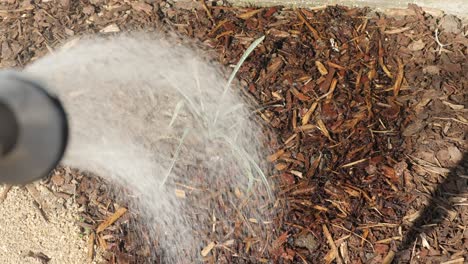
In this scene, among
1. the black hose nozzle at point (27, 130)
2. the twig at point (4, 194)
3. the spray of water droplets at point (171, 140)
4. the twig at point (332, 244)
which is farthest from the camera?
the twig at point (4, 194)

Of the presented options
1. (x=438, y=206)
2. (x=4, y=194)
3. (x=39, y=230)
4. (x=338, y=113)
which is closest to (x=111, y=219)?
(x=39, y=230)

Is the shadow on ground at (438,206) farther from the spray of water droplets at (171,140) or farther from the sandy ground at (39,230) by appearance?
the sandy ground at (39,230)

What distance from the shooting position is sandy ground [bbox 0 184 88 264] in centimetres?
271

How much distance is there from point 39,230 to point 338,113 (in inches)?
59.7

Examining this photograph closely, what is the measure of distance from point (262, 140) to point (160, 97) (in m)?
0.55

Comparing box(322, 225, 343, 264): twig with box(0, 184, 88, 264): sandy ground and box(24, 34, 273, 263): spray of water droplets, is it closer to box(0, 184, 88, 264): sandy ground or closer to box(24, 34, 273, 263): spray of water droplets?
box(24, 34, 273, 263): spray of water droplets

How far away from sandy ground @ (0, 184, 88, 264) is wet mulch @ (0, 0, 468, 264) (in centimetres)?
9

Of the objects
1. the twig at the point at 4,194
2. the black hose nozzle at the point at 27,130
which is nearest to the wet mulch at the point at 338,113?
the twig at the point at 4,194

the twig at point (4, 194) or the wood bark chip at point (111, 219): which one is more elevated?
the wood bark chip at point (111, 219)

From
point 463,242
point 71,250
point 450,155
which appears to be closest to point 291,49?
point 450,155

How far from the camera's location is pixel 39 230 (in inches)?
109

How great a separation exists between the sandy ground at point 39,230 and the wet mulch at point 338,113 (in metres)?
0.09

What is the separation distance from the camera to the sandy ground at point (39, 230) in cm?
271

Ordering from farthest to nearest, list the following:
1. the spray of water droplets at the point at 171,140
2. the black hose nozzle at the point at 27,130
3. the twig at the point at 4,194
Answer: the twig at the point at 4,194
the spray of water droplets at the point at 171,140
the black hose nozzle at the point at 27,130
